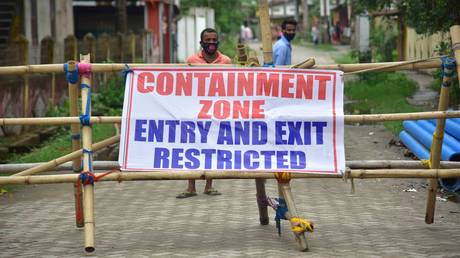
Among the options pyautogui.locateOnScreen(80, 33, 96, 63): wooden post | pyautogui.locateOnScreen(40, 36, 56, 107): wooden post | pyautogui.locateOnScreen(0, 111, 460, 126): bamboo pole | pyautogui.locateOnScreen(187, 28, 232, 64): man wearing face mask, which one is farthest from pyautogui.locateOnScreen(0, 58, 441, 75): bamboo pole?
pyautogui.locateOnScreen(80, 33, 96, 63): wooden post

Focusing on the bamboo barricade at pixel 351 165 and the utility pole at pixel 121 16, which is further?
the utility pole at pixel 121 16

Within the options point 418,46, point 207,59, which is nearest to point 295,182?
point 207,59

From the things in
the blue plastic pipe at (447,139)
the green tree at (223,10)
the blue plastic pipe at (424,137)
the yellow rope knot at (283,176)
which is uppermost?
the green tree at (223,10)

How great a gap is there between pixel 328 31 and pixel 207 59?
1994 inches

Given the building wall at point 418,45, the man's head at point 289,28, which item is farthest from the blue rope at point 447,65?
the building wall at point 418,45

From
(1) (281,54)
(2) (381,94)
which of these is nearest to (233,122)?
(1) (281,54)

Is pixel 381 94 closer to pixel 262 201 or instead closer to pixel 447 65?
pixel 262 201

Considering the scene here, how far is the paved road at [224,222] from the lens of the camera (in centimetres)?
641

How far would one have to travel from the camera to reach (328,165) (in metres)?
6.26

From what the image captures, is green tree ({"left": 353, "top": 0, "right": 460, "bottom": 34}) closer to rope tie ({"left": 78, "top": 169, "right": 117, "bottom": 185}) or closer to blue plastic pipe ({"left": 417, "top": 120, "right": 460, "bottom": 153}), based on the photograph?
blue plastic pipe ({"left": 417, "top": 120, "right": 460, "bottom": 153})

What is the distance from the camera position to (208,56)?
8.44 meters

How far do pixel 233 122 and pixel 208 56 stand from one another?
2267 mm

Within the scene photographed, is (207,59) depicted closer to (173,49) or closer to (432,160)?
(432,160)

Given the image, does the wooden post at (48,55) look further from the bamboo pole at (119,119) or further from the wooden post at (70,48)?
the bamboo pole at (119,119)
